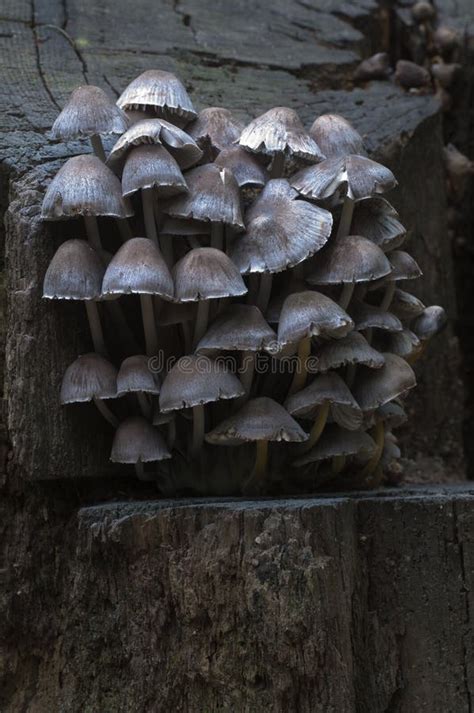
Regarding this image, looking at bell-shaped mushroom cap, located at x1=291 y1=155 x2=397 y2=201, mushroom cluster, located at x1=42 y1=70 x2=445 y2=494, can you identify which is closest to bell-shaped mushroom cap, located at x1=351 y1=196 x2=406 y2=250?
mushroom cluster, located at x1=42 y1=70 x2=445 y2=494

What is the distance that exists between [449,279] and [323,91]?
1124mm

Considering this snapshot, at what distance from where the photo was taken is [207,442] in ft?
9.54

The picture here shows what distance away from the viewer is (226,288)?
8.51ft


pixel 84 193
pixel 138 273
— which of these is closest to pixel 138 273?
pixel 138 273

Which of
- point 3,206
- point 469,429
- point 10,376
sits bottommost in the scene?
point 469,429

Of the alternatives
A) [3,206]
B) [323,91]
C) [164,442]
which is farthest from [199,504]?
[323,91]

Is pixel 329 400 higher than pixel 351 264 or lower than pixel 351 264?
lower

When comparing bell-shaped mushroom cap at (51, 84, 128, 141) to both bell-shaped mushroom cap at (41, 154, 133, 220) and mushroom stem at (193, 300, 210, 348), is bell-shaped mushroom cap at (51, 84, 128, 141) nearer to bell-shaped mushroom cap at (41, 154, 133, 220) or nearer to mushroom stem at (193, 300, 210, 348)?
bell-shaped mushroom cap at (41, 154, 133, 220)

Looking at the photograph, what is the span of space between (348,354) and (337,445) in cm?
34

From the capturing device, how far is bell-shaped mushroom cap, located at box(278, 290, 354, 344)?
2.59 metres

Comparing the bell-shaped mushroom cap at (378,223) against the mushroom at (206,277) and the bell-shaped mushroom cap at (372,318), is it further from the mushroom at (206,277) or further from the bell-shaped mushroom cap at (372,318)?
the mushroom at (206,277)

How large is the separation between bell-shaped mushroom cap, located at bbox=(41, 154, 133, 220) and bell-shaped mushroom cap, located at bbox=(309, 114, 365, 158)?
79 cm

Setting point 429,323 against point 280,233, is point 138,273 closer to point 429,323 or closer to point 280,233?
point 280,233

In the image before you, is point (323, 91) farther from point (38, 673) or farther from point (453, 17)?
point (38, 673)
